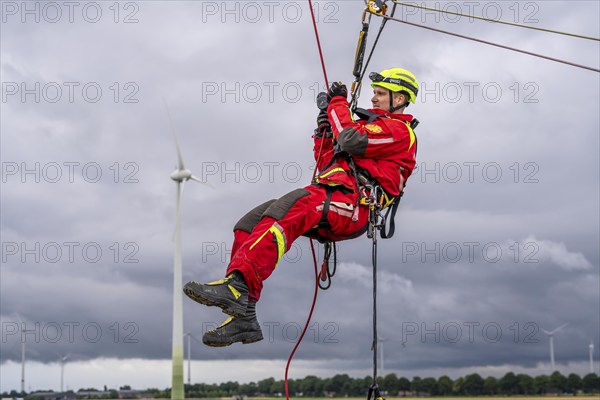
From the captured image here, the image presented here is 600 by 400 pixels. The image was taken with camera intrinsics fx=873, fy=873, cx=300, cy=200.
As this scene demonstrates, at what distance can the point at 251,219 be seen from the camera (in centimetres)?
1018

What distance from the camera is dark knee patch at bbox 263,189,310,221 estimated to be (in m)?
9.56

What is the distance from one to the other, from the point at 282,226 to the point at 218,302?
3.66ft

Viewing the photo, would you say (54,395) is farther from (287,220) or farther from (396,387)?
(287,220)

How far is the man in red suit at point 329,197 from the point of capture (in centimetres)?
934

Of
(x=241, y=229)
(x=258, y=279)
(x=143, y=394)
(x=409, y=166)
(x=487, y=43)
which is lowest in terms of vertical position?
(x=143, y=394)

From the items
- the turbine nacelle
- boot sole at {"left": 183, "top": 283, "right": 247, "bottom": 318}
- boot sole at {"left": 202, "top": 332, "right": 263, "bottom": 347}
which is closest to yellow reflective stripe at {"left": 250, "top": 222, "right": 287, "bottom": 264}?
boot sole at {"left": 183, "top": 283, "right": 247, "bottom": 318}

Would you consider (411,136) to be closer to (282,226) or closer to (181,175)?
(282,226)

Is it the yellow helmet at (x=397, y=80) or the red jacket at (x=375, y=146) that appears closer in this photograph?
the red jacket at (x=375, y=146)

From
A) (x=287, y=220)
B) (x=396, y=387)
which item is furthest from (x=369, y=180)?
(x=396, y=387)

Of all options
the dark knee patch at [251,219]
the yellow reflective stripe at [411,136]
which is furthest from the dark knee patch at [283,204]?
the yellow reflective stripe at [411,136]

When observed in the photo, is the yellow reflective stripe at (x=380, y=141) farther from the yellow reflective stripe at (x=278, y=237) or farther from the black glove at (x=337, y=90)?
the yellow reflective stripe at (x=278, y=237)

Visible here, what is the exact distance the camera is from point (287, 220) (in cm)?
956

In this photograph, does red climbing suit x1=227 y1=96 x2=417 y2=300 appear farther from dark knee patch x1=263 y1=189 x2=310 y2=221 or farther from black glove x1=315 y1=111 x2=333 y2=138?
black glove x1=315 y1=111 x2=333 y2=138

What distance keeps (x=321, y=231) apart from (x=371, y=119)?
4.90 feet
